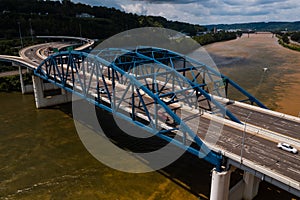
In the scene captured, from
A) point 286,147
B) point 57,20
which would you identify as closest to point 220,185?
point 286,147

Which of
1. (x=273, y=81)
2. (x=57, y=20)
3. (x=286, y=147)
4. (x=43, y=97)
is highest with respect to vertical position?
(x=57, y=20)

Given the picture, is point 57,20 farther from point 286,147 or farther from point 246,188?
point 286,147

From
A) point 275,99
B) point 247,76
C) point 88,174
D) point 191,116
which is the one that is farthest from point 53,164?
point 247,76

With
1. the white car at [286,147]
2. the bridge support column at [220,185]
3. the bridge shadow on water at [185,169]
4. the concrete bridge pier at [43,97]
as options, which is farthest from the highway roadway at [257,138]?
the concrete bridge pier at [43,97]

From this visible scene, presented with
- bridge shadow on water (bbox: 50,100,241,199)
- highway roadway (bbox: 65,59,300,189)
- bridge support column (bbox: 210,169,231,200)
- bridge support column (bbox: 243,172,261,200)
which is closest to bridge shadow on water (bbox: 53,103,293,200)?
bridge shadow on water (bbox: 50,100,241,199)

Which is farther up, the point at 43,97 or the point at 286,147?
the point at 286,147

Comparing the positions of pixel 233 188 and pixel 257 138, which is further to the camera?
pixel 257 138

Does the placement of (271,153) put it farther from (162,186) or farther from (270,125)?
(162,186)

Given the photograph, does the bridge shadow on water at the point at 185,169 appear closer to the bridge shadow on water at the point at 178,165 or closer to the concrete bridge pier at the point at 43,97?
the bridge shadow on water at the point at 178,165
